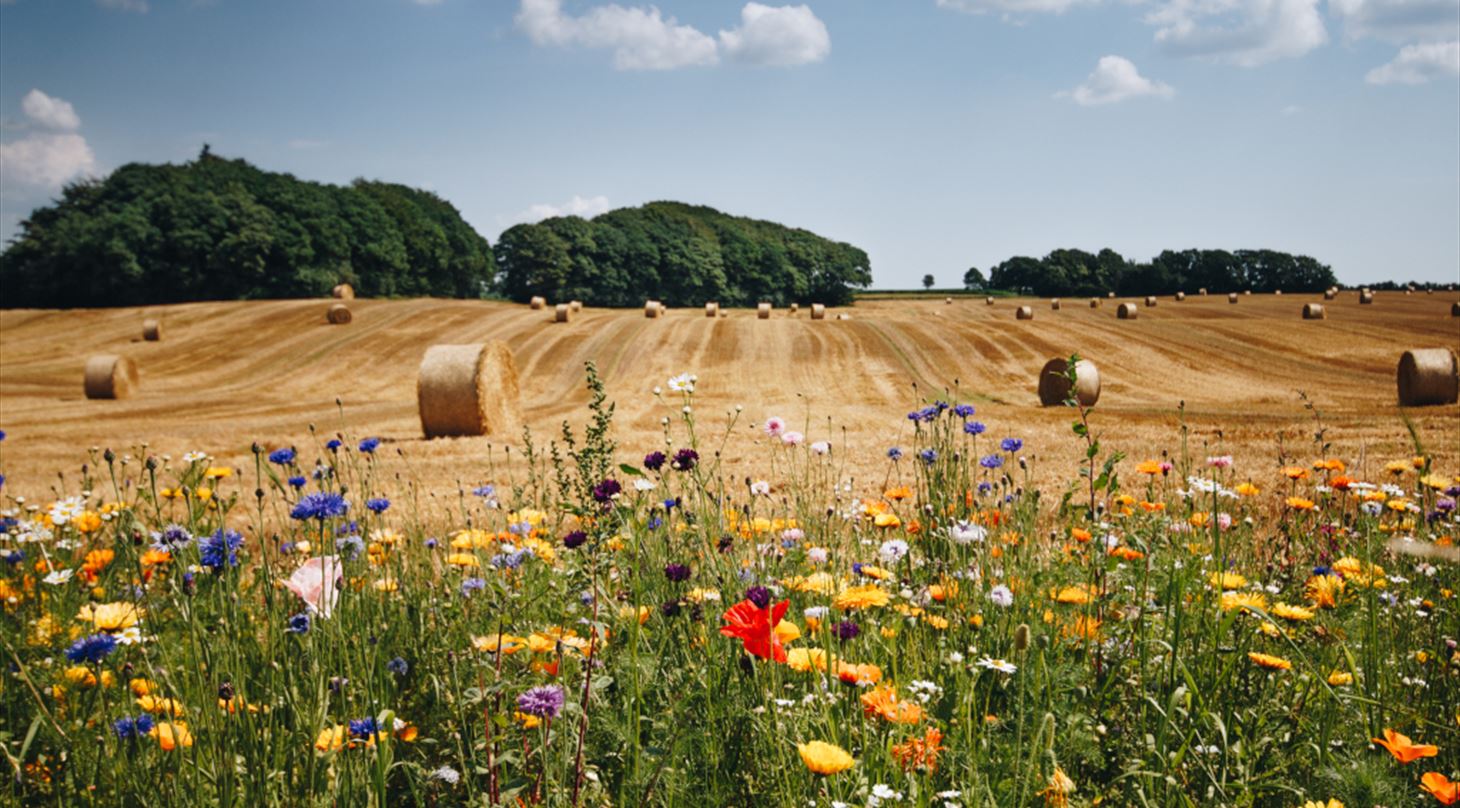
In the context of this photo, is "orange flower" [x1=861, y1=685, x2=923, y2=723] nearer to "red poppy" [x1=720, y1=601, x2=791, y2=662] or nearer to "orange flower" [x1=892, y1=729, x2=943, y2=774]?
"orange flower" [x1=892, y1=729, x2=943, y2=774]

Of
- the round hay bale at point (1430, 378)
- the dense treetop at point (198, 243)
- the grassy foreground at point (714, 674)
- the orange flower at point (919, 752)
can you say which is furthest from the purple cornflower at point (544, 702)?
the dense treetop at point (198, 243)

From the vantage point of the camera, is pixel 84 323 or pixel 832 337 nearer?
pixel 832 337

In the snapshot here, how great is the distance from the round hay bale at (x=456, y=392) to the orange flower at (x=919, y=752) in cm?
1454

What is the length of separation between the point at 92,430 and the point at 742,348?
60.1 ft

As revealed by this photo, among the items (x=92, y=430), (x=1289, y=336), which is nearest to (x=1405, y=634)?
(x=92, y=430)

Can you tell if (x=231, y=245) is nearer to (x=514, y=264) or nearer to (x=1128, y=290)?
(x=514, y=264)

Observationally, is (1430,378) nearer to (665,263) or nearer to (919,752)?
(919,752)

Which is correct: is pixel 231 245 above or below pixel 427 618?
above

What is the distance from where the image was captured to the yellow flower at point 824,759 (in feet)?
4.67

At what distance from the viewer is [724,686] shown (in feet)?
7.77

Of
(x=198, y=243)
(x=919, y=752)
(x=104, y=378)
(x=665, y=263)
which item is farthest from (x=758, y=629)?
(x=665, y=263)

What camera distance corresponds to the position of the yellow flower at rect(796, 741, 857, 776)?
4.67ft

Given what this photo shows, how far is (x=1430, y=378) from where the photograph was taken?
55.6 feet

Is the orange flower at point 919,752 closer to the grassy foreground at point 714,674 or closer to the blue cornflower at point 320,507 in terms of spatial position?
the grassy foreground at point 714,674
